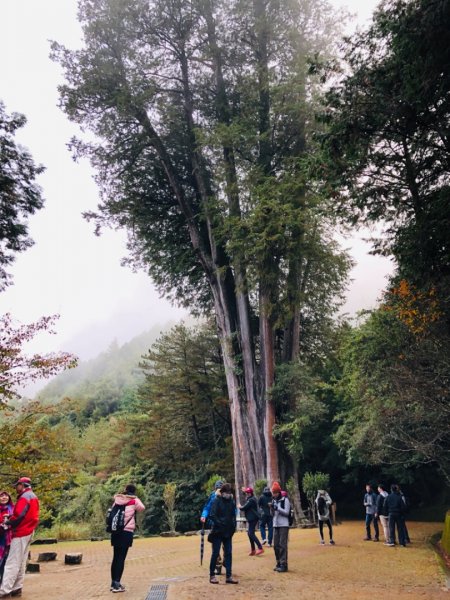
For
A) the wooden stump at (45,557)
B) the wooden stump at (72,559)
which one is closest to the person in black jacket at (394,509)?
the wooden stump at (72,559)

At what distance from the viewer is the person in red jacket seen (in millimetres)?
6098

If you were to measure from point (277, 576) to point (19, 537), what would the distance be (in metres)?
3.87

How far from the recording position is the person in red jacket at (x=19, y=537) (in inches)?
240

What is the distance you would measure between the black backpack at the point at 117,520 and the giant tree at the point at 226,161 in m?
11.1

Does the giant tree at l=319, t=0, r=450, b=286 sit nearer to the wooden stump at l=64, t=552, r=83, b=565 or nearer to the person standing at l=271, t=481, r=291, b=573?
the person standing at l=271, t=481, r=291, b=573

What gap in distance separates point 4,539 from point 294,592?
3.95 metres

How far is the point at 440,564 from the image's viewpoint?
8398 mm

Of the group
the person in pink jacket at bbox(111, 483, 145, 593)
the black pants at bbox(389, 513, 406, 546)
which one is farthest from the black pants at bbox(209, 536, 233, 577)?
the black pants at bbox(389, 513, 406, 546)

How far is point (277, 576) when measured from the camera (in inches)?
284

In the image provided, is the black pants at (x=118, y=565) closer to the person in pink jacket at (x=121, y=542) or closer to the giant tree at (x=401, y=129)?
the person in pink jacket at (x=121, y=542)

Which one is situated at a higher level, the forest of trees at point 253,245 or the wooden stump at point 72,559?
the forest of trees at point 253,245

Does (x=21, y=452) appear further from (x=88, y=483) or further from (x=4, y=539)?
(x=88, y=483)

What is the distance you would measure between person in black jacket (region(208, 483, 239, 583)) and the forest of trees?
16.7 ft

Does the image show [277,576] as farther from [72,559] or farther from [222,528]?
[72,559]
